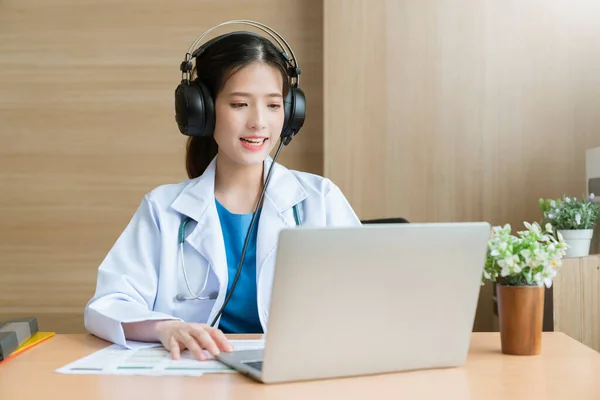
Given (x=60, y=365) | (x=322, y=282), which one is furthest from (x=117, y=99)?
(x=322, y=282)

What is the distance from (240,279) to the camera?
1620mm

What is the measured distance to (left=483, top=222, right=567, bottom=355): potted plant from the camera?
3.69 ft

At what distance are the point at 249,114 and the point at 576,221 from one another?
5.15 ft

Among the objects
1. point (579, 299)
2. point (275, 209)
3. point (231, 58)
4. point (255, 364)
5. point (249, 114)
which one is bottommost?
point (579, 299)

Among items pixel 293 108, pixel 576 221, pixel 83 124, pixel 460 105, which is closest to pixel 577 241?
pixel 576 221

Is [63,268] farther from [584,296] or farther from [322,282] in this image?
[322,282]

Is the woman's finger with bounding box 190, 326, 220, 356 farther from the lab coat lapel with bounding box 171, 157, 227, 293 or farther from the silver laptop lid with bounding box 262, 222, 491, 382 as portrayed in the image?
the lab coat lapel with bounding box 171, 157, 227, 293

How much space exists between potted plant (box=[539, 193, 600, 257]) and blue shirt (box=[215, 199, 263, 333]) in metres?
1.49

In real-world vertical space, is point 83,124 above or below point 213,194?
above

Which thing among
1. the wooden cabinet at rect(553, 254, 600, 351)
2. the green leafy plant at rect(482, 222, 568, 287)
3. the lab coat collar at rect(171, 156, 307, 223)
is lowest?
the wooden cabinet at rect(553, 254, 600, 351)

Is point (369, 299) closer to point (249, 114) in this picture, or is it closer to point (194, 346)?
point (194, 346)

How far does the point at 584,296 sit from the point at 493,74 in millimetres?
1020

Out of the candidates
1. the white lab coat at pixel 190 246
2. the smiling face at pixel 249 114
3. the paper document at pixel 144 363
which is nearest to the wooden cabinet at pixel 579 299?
the white lab coat at pixel 190 246

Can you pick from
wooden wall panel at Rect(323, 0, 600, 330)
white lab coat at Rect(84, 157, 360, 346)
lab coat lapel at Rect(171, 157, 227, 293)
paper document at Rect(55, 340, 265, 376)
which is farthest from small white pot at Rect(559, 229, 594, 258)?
paper document at Rect(55, 340, 265, 376)
